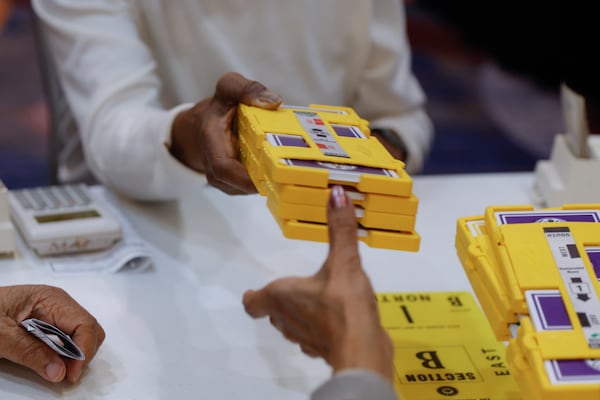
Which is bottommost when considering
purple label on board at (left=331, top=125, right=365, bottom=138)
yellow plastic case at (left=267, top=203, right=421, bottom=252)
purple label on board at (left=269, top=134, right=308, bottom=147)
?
yellow plastic case at (left=267, top=203, right=421, bottom=252)

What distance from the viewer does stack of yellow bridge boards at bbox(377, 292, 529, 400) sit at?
2.85 ft

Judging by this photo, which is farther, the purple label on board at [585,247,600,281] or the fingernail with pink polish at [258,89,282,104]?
the fingernail with pink polish at [258,89,282,104]

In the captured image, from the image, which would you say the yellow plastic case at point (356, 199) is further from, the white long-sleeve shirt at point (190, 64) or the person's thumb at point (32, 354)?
the white long-sleeve shirt at point (190, 64)

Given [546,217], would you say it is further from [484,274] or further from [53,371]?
[53,371]

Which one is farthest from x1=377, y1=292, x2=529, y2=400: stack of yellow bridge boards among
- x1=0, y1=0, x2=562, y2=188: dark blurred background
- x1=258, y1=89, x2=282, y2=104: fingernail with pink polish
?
x1=0, y1=0, x2=562, y2=188: dark blurred background

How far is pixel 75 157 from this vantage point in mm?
1502

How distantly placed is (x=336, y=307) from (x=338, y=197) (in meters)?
0.10

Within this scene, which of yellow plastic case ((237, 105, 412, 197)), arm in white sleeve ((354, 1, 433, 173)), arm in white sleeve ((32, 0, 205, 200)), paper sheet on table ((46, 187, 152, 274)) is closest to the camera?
yellow plastic case ((237, 105, 412, 197))

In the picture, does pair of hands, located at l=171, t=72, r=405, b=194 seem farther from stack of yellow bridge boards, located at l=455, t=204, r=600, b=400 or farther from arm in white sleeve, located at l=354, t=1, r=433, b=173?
arm in white sleeve, located at l=354, t=1, r=433, b=173

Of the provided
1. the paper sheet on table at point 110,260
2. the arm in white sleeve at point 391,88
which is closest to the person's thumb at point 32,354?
the paper sheet on table at point 110,260

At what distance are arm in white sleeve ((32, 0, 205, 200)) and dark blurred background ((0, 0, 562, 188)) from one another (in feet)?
3.79

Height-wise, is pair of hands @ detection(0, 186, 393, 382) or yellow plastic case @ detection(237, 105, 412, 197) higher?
yellow plastic case @ detection(237, 105, 412, 197)

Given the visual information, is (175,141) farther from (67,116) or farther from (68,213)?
(67,116)

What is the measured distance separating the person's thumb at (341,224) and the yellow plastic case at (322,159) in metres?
0.03
